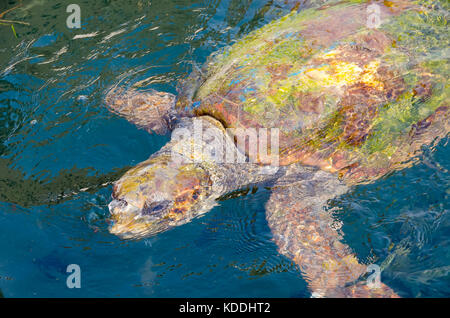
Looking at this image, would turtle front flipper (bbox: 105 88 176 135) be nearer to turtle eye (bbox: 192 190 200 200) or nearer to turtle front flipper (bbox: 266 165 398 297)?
turtle eye (bbox: 192 190 200 200)

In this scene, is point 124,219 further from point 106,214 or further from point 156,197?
point 106,214

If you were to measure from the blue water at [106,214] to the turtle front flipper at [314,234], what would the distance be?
0.37 feet

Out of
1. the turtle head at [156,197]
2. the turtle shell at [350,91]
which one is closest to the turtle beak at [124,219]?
the turtle head at [156,197]

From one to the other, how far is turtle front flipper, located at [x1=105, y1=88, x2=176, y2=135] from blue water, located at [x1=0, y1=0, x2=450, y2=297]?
0.35 feet

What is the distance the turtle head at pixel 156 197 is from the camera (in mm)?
3121

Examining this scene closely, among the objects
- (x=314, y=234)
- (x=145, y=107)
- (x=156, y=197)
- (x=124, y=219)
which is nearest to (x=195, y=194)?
(x=156, y=197)

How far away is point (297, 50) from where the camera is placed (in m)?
3.72

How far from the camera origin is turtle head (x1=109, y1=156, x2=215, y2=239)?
3121 mm

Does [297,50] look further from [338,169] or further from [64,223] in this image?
[64,223]

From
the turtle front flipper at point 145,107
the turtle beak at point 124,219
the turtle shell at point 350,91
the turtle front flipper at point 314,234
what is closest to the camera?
the turtle beak at point 124,219

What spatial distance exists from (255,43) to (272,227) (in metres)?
1.90

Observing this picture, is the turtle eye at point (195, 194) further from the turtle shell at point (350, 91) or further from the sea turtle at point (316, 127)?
the turtle shell at point (350, 91)

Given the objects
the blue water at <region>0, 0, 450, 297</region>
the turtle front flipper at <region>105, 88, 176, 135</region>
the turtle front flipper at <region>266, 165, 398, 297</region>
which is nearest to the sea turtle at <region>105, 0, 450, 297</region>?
the turtle front flipper at <region>266, 165, 398, 297</region>

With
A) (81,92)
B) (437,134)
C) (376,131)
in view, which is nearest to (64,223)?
(81,92)
